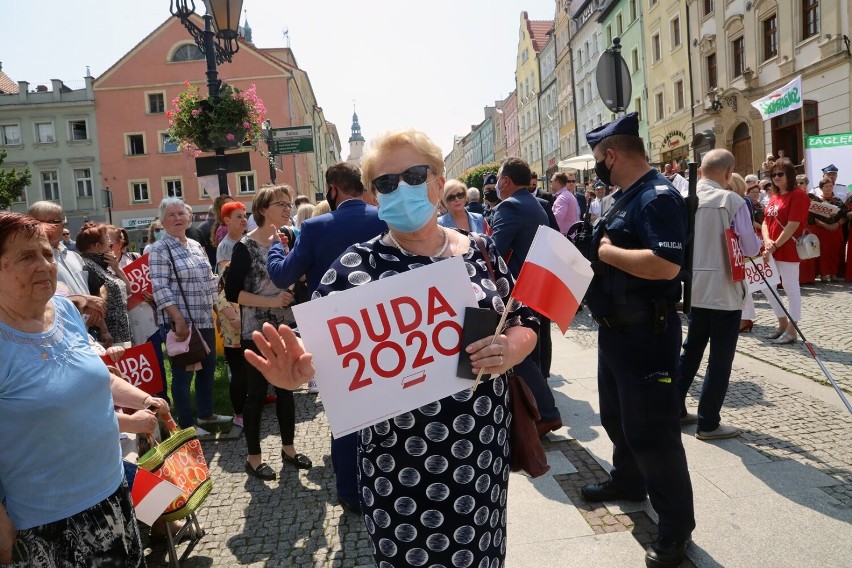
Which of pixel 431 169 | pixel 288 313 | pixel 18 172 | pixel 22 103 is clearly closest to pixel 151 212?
pixel 18 172

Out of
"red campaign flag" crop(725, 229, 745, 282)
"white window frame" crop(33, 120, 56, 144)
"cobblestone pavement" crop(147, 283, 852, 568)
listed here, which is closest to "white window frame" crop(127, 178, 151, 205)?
"white window frame" crop(33, 120, 56, 144)

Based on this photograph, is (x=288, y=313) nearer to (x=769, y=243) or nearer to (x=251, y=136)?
(x=251, y=136)

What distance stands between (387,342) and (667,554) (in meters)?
2.02

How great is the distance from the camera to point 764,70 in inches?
854

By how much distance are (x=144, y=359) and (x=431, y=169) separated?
3230 mm

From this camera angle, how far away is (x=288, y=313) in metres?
5.05

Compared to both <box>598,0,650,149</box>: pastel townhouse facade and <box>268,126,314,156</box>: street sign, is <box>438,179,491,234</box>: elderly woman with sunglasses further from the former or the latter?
<box>598,0,650,149</box>: pastel townhouse facade

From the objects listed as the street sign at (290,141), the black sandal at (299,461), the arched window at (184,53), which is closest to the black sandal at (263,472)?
the black sandal at (299,461)

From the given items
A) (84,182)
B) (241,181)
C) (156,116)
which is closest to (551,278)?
(241,181)

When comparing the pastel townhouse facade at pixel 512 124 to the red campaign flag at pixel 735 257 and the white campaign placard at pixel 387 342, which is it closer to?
the red campaign flag at pixel 735 257

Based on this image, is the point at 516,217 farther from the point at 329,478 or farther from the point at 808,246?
the point at 808,246

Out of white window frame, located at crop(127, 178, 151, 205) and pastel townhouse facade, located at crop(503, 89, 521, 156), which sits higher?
pastel townhouse facade, located at crop(503, 89, 521, 156)

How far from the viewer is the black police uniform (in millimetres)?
3010

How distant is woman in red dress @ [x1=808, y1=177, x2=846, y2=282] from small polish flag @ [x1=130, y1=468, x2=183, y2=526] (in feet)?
39.8
